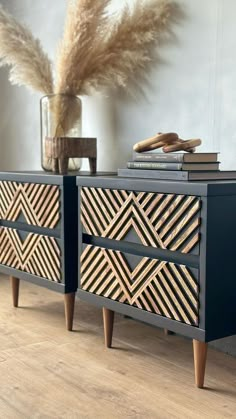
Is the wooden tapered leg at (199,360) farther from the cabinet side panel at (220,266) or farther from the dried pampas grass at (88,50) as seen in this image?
the dried pampas grass at (88,50)

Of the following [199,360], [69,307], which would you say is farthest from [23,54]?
[199,360]

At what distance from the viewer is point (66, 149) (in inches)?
86.4

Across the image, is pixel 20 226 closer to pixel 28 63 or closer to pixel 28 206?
pixel 28 206

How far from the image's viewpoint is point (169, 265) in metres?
1.60

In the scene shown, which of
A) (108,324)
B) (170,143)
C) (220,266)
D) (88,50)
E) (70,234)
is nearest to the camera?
(220,266)

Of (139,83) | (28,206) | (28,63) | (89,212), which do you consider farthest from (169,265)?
(28,63)

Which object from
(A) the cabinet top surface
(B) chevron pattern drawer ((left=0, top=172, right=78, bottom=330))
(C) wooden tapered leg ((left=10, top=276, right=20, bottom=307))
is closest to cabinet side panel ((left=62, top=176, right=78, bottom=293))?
(B) chevron pattern drawer ((left=0, top=172, right=78, bottom=330))

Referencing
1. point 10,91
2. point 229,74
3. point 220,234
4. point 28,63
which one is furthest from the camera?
point 10,91

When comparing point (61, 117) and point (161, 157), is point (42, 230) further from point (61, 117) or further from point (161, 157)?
point (161, 157)

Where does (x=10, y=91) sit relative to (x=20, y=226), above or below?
above

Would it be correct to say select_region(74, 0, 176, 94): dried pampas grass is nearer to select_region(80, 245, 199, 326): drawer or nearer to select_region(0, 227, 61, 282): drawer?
select_region(0, 227, 61, 282): drawer

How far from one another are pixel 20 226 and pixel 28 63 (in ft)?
2.37

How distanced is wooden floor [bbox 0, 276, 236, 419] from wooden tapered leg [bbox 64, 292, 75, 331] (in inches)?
1.5

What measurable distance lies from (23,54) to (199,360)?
153 centimetres
